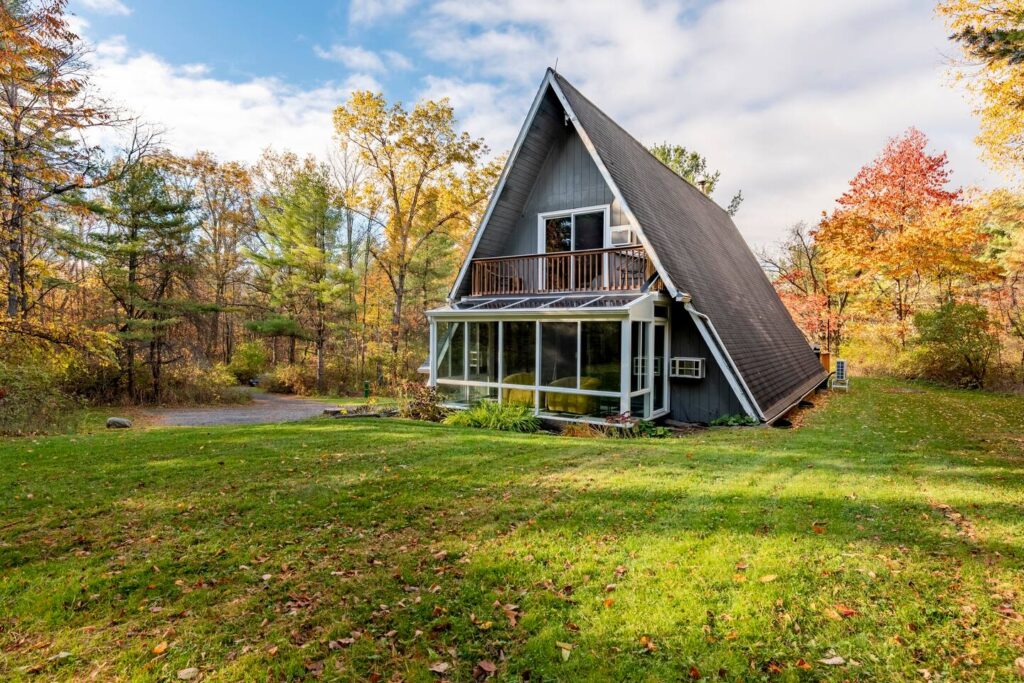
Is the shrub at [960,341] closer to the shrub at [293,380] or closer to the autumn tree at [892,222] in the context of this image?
the autumn tree at [892,222]

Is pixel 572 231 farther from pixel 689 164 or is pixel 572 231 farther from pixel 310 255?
pixel 689 164

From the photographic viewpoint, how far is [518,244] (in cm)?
1324

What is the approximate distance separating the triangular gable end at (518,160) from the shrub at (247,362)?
15503mm

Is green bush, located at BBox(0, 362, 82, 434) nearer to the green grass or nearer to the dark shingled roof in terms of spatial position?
the green grass

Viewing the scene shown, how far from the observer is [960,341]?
15.9 metres

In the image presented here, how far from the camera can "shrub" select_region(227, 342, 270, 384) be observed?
23.3 m

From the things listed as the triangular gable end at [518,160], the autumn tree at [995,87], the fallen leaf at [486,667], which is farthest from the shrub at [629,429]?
the autumn tree at [995,87]

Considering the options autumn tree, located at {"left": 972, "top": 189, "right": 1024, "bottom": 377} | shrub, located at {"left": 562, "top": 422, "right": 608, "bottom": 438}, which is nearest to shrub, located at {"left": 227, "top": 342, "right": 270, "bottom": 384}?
shrub, located at {"left": 562, "top": 422, "right": 608, "bottom": 438}

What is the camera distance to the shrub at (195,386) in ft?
59.0

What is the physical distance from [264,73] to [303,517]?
21535 mm

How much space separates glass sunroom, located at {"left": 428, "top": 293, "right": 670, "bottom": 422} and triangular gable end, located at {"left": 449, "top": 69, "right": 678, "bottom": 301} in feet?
2.50

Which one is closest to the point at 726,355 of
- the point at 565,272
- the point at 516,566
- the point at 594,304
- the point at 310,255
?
the point at 594,304

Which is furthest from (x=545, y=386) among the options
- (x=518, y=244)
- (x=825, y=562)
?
(x=825, y=562)

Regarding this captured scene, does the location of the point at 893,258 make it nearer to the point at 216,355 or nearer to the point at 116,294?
the point at 116,294
